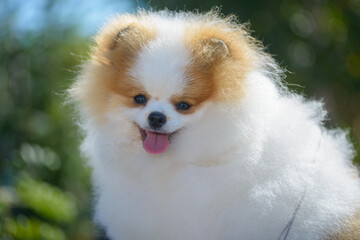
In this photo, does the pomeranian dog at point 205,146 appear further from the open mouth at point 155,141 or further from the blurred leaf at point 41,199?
the blurred leaf at point 41,199

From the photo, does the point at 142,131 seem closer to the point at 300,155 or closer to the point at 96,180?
the point at 96,180

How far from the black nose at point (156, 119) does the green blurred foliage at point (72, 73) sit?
1354 mm

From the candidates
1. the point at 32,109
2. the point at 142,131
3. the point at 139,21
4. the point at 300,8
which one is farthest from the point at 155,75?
the point at 300,8

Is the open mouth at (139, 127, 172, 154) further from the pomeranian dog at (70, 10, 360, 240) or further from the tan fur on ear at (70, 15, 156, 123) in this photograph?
the tan fur on ear at (70, 15, 156, 123)

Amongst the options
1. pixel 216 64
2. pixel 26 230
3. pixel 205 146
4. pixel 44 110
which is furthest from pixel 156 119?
pixel 44 110

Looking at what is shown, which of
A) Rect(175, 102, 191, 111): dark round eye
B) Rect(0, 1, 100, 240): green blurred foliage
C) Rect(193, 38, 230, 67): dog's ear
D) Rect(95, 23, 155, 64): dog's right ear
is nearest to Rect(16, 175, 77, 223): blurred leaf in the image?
Rect(0, 1, 100, 240): green blurred foliage

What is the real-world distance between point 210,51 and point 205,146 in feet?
1.23

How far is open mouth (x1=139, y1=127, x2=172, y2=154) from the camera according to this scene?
1.58 meters

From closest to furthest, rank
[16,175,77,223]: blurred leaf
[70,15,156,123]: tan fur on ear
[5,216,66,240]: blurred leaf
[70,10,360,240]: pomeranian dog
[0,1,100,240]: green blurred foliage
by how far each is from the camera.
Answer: [70,10,360,240]: pomeranian dog < [70,15,156,123]: tan fur on ear < [5,216,66,240]: blurred leaf < [16,175,77,223]: blurred leaf < [0,1,100,240]: green blurred foliage

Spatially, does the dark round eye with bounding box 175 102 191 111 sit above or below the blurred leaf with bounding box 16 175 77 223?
above

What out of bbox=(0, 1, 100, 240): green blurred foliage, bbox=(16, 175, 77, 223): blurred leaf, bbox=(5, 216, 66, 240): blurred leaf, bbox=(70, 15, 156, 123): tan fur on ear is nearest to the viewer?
bbox=(70, 15, 156, 123): tan fur on ear

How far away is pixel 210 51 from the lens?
157 cm

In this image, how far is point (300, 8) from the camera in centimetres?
356

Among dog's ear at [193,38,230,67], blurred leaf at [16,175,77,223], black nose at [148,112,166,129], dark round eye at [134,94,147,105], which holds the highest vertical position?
dog's ear at [193,38,230,67]
